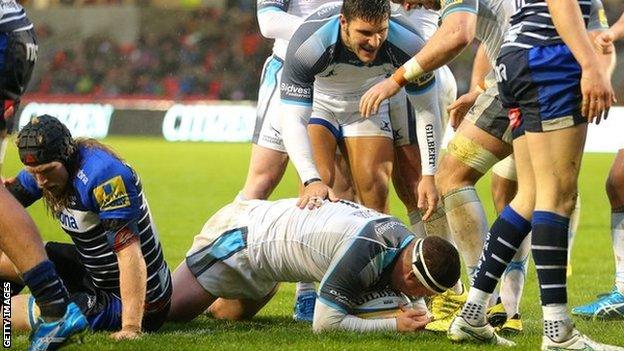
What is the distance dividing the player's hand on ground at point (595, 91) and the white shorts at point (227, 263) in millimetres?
2172

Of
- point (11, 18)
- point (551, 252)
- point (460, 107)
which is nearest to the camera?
point (551, 252)

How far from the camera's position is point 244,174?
19.3m

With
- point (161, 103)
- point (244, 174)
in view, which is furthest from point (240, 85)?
point (244, 174)

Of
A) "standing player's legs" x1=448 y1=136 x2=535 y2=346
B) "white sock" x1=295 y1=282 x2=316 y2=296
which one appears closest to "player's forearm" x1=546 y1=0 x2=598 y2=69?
"standing player's legs" x1=448 y1=136 x2=535 y2=346

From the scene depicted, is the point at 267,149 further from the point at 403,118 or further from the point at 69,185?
the point at 69,185

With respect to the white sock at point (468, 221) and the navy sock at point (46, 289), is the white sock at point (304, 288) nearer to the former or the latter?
the white sock at point (468, 221)

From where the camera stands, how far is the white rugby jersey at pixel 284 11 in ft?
27.0

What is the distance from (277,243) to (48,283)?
58.7 inches

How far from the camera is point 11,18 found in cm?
574

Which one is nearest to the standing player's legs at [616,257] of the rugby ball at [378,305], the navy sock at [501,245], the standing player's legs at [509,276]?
the standing player's legs at [509,276]

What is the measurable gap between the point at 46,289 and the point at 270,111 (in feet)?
10.3

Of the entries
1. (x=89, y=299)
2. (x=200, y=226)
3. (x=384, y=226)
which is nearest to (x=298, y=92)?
(x=384, y=226)

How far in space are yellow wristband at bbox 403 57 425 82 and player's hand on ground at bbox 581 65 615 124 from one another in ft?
4.04

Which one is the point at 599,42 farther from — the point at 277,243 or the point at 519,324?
the point at 277,243
